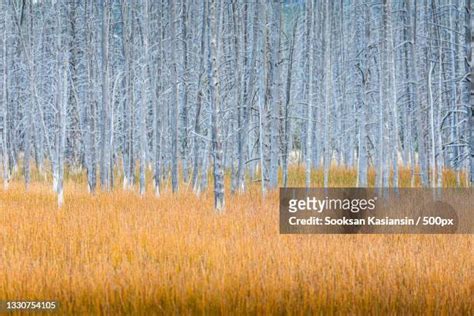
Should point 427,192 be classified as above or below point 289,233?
above

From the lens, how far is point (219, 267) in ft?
20.0

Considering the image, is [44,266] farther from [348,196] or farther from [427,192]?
[427,192]

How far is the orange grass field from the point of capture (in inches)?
206

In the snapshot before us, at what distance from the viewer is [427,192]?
13336 mm

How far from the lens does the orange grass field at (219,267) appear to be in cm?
522

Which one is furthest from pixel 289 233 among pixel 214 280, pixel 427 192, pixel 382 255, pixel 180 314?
pixel 427 192

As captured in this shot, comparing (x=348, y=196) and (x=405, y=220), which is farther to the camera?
(x=348, y=196)

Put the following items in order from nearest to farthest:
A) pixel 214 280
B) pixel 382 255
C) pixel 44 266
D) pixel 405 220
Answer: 1. pixel 214 280
2. pixel 44 266
3. pixel 382 255
4. pixel 405 220

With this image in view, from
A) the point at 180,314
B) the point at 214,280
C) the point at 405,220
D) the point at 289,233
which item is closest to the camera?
the point at 180,314

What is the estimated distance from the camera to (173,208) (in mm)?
10531

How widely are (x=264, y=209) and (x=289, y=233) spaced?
91.2 inches

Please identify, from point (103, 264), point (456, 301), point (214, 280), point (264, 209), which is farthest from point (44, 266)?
point (264, 209)

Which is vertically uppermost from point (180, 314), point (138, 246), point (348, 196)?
point (348, 196)

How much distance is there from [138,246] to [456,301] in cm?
384
